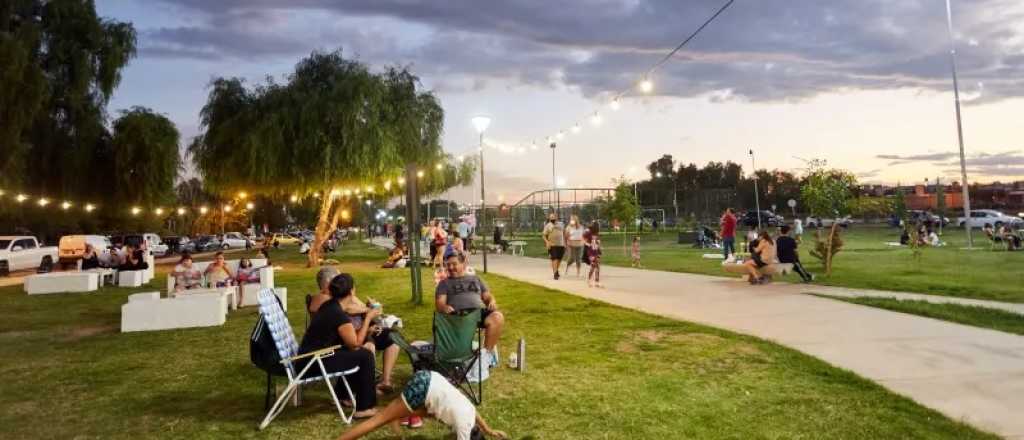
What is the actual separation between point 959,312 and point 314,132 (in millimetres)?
18668

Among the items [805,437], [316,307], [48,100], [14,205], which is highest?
[48,100]

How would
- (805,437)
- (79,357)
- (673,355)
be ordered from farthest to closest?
(79,357)
(673,355)
(805,437)

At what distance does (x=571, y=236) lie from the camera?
17.5m

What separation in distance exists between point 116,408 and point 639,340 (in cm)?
574

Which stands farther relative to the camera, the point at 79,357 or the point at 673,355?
the point at 79,357

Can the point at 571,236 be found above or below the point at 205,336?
above

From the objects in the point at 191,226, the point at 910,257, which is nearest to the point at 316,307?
the point at 910,257

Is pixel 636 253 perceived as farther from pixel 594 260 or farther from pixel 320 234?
pixel 320 234

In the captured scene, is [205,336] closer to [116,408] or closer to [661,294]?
[116,408]

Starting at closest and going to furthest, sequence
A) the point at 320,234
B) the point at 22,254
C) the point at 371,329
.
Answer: the point at 371,329 < the point at 320,234 < the point at 22,254

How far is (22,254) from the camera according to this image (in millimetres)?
27406

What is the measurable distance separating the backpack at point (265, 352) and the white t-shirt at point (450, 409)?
1828 mm

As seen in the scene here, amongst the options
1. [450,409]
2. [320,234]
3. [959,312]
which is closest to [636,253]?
[959,312]

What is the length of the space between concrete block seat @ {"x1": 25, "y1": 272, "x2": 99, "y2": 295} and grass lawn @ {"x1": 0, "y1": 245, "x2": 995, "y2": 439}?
8.00 m
